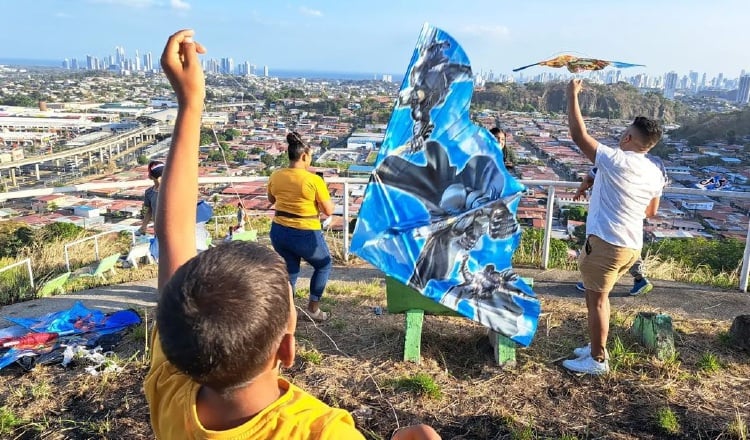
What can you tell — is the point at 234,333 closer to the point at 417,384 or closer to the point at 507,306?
the point at 417,384

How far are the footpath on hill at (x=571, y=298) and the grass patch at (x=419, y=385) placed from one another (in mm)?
2237

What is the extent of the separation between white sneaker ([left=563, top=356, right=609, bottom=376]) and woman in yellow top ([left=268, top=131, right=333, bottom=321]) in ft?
6.75

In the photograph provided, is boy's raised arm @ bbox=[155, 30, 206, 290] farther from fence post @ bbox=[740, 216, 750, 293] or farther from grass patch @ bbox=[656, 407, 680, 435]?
fence post @ bbox=[740, 216, 750, 293]

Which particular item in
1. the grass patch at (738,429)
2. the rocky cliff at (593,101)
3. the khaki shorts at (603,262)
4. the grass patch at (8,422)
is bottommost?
the grass patch at (8,422)

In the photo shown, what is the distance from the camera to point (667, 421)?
10.4ft

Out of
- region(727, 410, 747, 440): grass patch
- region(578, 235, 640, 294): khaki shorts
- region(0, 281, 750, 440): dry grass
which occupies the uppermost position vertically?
region(578, 235, 640, 294): khaki shorts

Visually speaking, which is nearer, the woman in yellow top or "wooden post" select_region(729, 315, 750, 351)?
"wooden post" select_region(729, 315, 750, 351)

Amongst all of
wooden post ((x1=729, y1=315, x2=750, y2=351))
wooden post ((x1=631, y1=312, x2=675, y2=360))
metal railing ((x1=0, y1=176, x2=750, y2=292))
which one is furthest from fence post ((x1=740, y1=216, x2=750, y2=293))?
wooden post ((x1=631, y1=312, x2=675, y2=360))

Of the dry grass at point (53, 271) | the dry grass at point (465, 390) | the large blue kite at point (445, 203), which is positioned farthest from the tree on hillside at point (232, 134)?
the large blue kite at point (445, 203)

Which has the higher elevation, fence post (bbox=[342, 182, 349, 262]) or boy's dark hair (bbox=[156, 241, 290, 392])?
boy's dark hair (bbox=[156, 241, 290, 392])

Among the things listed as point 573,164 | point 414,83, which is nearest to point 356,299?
point 414,83

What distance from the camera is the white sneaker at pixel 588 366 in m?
3.71

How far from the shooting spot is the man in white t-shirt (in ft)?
11.4

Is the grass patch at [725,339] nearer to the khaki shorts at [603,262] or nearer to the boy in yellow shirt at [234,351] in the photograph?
the khaki shorts at [603,262]
